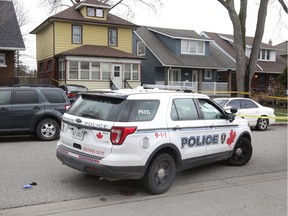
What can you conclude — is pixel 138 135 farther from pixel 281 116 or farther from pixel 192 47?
pixel 192 47

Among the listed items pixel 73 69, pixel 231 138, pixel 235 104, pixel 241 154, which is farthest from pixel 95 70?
pixel 231 138

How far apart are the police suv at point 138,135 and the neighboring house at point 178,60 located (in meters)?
24.7

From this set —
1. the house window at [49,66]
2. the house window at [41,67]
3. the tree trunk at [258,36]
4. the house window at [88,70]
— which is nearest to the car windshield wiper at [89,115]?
the tree trunk at [258,36]

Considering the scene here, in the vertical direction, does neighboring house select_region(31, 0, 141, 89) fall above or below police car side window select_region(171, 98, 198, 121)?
above

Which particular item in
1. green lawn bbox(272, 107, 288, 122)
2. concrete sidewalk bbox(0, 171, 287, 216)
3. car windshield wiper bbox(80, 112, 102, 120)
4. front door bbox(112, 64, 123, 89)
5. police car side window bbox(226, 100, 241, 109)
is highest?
front door bbox(112, 64, 123, 89)

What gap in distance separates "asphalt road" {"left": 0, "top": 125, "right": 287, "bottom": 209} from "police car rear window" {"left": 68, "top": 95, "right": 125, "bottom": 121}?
1.29 meters

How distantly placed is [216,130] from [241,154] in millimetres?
1495

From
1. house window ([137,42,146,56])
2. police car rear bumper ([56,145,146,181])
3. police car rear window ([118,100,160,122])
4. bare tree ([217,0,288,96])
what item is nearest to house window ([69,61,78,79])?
house window ([137,42,146,56])

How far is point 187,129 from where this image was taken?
19.7ft

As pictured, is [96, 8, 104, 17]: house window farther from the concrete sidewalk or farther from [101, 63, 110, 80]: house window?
the concrete sidewalk

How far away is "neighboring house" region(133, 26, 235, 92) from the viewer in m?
31.9

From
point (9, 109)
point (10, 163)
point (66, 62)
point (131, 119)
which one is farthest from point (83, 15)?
point (131, 119)

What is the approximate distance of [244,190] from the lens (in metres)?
5.97

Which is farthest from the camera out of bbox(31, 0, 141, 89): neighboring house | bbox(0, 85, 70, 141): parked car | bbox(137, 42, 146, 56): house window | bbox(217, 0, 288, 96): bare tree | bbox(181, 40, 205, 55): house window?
bbox(137, 42, 146, 56): house window
